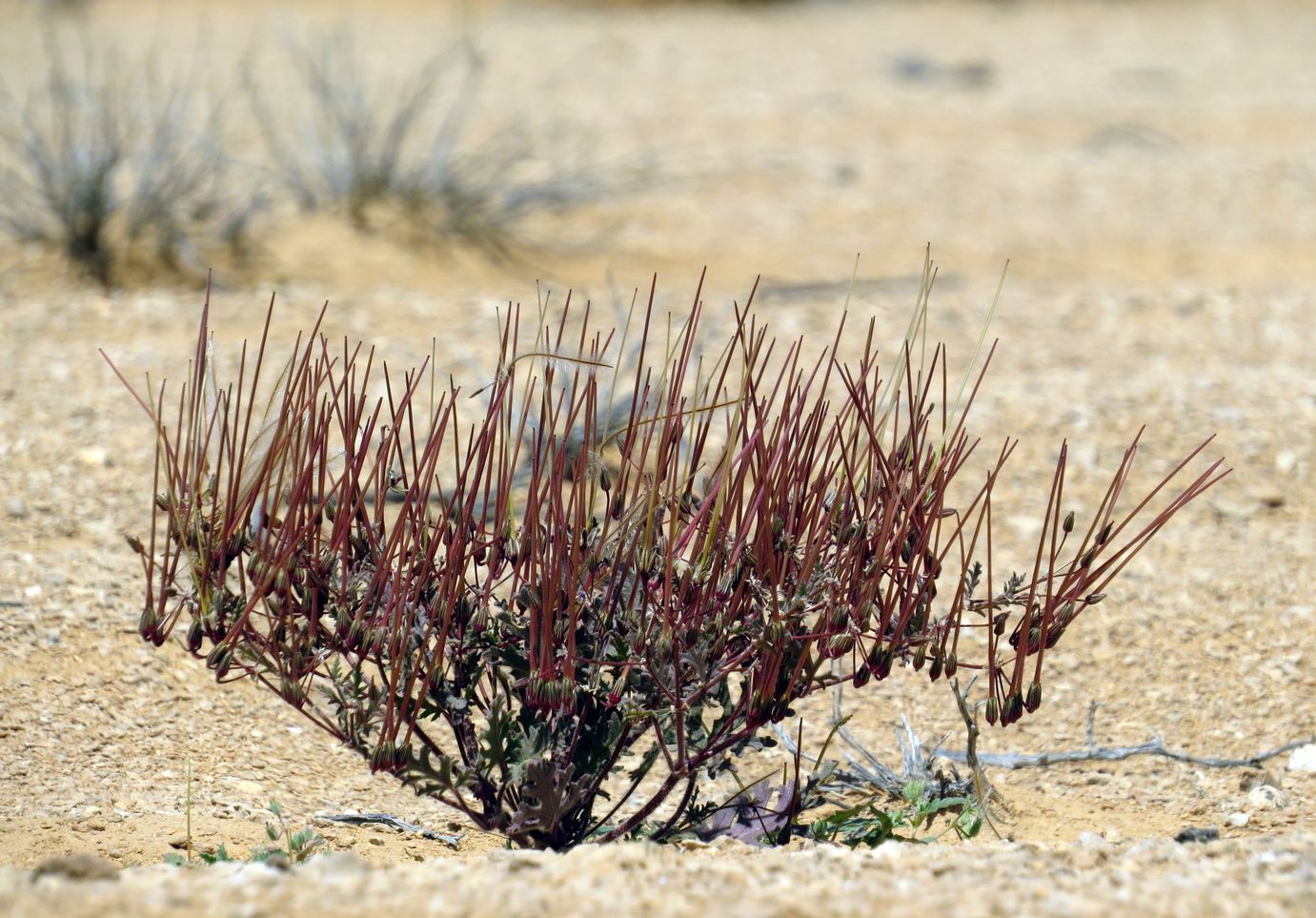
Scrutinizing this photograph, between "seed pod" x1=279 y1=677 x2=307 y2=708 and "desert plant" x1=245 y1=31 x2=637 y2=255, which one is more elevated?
"desert plant" x1=245 y1=31 x2=637 y2=255

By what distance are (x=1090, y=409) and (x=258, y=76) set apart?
16.6 feet

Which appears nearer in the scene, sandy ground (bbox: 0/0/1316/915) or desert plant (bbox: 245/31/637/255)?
sandy ground (bbox: 0/0/1316/915)

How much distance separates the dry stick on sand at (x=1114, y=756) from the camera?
8.21ft

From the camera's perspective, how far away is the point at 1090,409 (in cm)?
391

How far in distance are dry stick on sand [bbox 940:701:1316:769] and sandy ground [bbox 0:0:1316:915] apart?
26mm

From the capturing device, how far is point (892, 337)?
4.42m

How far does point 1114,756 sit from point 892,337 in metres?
2.09

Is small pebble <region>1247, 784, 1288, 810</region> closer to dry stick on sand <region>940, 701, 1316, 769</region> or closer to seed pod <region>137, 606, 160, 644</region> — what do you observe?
dry stick on sand <region>940, 701, 1316, 769</region>

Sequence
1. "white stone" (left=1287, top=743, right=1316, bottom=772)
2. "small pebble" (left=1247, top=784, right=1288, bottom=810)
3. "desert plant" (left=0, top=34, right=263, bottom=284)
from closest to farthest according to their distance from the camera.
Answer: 1. "small pebble" (left=1247, top=784, right=1288, bottom=810)
2. "white stone" (left=1287, top=743, right=1316, bottom=772)
3. "desert plant" (left=0, top=34, right=263, bottom=284)

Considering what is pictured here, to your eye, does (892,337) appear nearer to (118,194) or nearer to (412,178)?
(412,178)

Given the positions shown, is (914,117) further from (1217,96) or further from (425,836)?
(425,836)

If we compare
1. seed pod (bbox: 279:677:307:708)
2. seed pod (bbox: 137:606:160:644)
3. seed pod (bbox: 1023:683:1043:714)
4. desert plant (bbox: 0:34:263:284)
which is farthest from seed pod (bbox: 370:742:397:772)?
desert plant (bbox: 0:34:263:284)

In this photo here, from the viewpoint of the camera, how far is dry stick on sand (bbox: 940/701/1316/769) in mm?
2504

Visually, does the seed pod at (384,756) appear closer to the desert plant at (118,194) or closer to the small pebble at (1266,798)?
the small pebble at (1266,798)
